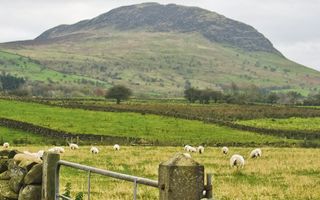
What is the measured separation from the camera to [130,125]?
80.4 m

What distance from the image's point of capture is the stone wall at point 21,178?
12977 millimetres

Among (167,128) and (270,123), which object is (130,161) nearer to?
(167,128)

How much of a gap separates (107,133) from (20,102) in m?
28.7

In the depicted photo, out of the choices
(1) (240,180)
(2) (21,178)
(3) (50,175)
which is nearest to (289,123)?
(1) (240,180)

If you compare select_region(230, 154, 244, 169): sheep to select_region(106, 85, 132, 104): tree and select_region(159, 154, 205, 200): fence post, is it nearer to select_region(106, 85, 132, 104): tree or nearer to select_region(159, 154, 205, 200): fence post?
select_region(159, 154, 205, 200): fence post

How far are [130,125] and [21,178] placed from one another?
6712 centimetres

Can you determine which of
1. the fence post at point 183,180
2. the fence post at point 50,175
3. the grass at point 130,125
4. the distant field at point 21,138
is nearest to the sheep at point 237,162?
the fence post at point 50,175

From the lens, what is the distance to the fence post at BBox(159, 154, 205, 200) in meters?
8.44

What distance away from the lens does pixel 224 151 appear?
47.9m

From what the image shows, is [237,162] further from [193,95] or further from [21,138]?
[193,95]

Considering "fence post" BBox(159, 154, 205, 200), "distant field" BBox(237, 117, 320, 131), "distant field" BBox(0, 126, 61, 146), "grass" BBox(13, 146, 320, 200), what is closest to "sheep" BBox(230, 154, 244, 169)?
"grass" BBox(13, 146, 320, 200)

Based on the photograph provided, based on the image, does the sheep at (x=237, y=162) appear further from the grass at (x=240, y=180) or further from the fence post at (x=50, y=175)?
the fence post at (x=50, y=175)

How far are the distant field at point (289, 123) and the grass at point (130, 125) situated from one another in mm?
10839

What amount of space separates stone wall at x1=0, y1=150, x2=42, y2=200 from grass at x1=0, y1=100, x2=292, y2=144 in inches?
2033
